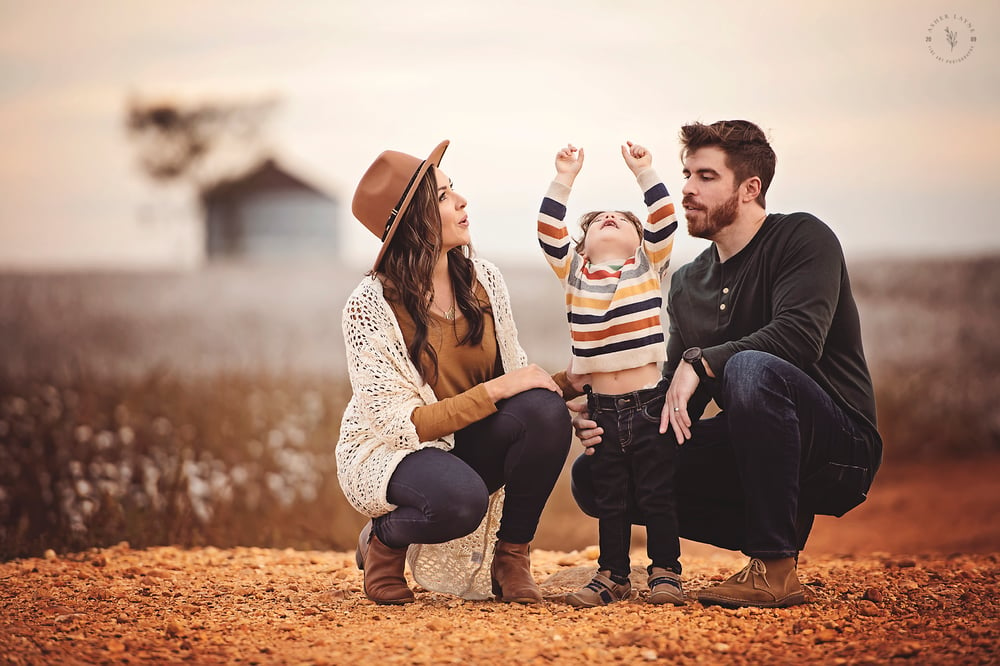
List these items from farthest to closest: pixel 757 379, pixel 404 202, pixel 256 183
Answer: pixel 256 183 < pixel 404 202 < pixel 757 379

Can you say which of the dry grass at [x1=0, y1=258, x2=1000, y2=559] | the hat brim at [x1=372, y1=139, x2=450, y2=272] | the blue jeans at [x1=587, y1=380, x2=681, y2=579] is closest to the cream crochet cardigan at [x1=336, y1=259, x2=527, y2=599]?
the hat brim at [x1=372, y1=139, x2=450, y2=272]

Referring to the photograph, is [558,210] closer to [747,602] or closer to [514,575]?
[514,575]

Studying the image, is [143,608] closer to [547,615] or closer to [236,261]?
[547,615]

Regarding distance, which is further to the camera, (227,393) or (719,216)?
(227,393)

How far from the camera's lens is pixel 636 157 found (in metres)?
3.22

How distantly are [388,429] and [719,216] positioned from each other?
50.8 inches

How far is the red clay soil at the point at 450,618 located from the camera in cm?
270

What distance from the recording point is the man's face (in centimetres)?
345

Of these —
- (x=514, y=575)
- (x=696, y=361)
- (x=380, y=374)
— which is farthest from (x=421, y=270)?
(x=514, y=575)

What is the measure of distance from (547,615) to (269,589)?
1121mm

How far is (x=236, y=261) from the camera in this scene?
14828 millimetres

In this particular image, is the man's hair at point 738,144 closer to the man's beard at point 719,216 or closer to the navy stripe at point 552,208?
the man's beard at point 719,216

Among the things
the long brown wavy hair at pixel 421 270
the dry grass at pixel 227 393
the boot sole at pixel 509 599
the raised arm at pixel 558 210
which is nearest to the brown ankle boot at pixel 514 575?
the boot sole at pixel 509 599

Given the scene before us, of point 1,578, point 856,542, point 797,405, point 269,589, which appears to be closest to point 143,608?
point 269,589
